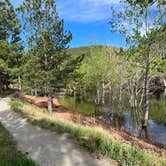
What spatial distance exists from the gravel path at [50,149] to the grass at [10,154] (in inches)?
9.4

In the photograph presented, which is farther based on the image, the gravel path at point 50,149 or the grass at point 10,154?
the gravel path at point 50,149

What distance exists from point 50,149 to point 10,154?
46.8 inches

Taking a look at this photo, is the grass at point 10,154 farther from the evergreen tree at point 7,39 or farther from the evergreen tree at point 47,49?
A: the evergreen tree at point 7,39

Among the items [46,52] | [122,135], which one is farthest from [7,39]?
[122,135]

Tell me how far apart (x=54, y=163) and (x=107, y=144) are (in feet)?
5.79

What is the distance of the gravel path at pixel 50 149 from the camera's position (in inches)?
301

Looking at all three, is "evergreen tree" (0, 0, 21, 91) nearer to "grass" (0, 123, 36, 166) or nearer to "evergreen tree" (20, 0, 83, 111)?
"evergreen tree" (20, 0, 83, 111)

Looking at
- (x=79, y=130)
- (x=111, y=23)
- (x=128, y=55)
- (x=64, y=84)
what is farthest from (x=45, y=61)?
(x=79, y=130)

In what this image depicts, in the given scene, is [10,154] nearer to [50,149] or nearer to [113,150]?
[50,149]

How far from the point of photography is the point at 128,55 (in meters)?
17.0

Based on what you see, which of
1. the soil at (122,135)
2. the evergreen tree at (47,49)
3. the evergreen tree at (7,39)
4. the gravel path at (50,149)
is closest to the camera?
the gravel path at (50,149)

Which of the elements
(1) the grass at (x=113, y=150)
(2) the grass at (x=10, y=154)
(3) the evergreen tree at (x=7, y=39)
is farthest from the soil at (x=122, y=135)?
(3) the evergreen tree at (x=7, y=39)

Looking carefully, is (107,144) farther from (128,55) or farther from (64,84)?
(64,84)

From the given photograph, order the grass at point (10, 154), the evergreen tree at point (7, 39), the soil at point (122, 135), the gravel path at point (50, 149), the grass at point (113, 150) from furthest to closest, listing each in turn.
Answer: the evergreen tree at point (7, 39), the soil at point (122, 135), the gravel path at point (50, 149), the grass at point (113, 150), the grass at point (10, 154)
